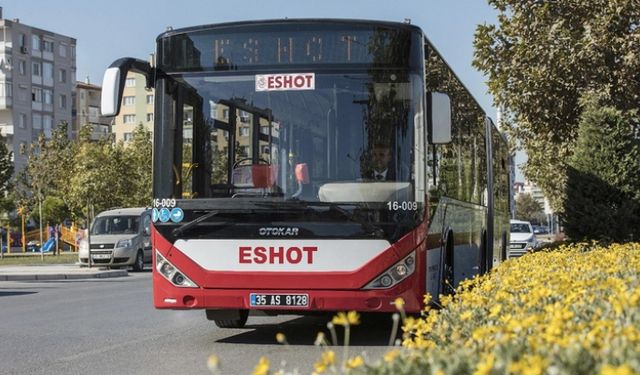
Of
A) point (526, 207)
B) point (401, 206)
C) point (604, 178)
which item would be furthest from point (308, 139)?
point (526, 207)

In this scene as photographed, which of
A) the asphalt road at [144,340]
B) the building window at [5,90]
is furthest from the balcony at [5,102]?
the asphalt road at [144,340]

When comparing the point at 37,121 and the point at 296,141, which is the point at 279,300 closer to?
the point at 296,141

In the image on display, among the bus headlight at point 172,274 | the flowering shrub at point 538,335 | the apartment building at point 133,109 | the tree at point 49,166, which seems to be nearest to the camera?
the flowering shrub at point 538,335

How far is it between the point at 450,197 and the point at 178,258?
379 centimetres

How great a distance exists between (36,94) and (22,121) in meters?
3.78

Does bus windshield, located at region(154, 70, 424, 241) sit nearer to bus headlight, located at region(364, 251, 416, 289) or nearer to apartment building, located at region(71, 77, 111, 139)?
bus headlight, located at region(364, 251, 416, 289)

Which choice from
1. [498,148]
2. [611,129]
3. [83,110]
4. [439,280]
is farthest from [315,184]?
[83,110]

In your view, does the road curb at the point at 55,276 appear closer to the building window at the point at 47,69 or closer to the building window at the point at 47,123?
the building window at the point at 47,123

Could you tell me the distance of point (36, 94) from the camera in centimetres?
10331

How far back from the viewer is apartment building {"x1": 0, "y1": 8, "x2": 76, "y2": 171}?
3910 inches

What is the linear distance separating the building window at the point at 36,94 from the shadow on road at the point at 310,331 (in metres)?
94.1

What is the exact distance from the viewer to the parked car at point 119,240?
108 feet

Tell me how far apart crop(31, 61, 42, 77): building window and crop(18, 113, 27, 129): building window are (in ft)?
16.2

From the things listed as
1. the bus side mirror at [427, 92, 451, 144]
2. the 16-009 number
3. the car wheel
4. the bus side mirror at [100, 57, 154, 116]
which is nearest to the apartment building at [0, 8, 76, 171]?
the car wheel
